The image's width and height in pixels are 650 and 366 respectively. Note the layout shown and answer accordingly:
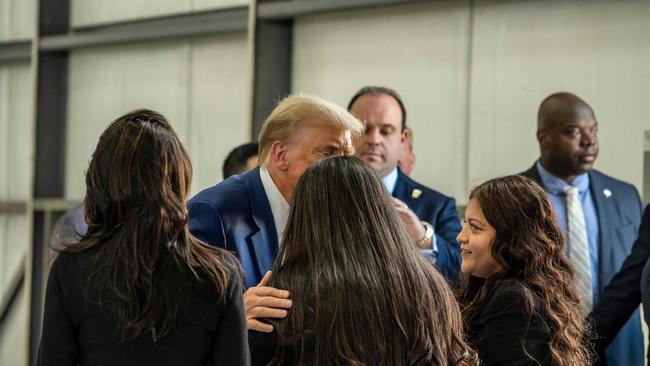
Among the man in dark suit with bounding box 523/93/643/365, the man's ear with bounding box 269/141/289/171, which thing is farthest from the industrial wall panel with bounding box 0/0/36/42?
the man's ear with bounding box 269/141/289/171

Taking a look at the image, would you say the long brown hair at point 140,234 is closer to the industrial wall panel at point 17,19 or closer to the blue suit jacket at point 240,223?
the blue suit jacket at point 240,223

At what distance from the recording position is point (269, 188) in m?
2.79

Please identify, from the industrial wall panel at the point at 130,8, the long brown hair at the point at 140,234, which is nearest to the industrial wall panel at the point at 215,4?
the industrial wall panel at the point at 130,8

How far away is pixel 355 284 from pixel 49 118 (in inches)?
217

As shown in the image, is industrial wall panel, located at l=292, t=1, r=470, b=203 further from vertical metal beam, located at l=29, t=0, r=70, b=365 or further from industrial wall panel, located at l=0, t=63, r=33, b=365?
industrial wall panel, located at l=0, t=63, r=33, b=365

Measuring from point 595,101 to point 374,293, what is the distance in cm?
287

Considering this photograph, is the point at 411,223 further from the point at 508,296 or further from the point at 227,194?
the point at 508,296

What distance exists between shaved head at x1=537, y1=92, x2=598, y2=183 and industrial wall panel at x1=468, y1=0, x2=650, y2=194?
62 centimetres

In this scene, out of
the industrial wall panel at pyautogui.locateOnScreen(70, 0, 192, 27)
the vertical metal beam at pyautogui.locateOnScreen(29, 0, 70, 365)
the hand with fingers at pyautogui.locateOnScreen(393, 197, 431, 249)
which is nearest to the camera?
the hand with fingers at pyautogui.locateOnScreen(393, 197, 431, 249)

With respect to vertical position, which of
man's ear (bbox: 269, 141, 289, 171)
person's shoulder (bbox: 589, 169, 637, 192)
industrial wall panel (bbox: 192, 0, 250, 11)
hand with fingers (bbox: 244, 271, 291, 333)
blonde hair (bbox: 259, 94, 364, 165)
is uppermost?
industrial wall panel (bbox: 192, 0, 250, 11)

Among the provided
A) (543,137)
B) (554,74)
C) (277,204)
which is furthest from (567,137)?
(277,204)

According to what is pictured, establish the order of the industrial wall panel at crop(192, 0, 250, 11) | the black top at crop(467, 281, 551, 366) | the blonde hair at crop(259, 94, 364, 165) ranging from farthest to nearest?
1. the industrial wall panel at crop(192, 0, 250, 11)
2. the blonde hair at crop(259, 94, 364, 165)
3. the black top at crop(467, 281, 551, 366)

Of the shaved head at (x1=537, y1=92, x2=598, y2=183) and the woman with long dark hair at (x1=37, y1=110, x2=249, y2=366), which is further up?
the shaved head at (x1=537, y1=92, x2=598, y2=183)

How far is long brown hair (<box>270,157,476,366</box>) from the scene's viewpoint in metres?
2.01
